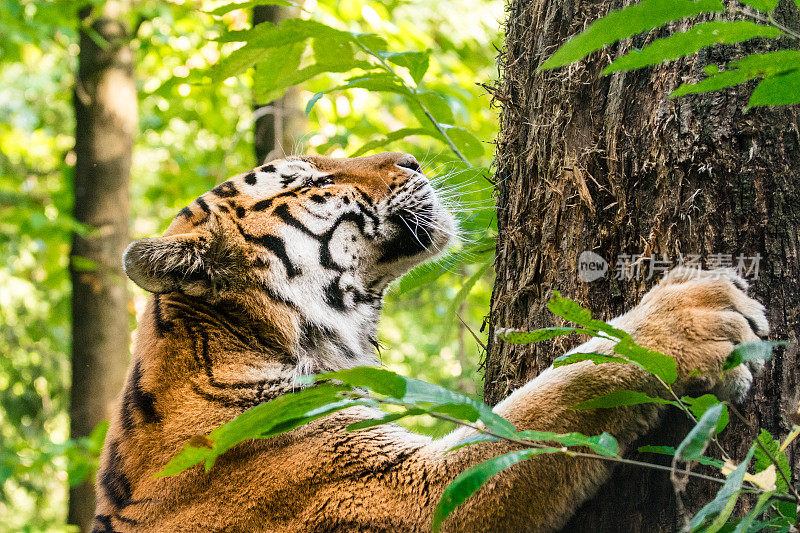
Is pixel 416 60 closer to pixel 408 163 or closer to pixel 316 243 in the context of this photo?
pixel 408 163

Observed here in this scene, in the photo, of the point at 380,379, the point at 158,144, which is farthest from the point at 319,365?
the point at 158,144

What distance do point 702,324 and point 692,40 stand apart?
3.13ft

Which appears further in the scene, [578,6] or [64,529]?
[64,529]

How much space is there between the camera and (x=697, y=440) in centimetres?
114

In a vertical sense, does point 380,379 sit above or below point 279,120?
below

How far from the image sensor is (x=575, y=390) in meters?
2.07

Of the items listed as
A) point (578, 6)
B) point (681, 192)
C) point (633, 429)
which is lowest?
point (633, 429)

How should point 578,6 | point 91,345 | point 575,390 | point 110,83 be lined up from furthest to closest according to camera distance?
point 110,83 → point 91,345 → point 578,6 → point 575,390

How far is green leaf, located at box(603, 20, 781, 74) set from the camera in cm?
128

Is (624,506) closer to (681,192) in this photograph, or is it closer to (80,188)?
(681,192)

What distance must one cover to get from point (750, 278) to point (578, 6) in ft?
3.59

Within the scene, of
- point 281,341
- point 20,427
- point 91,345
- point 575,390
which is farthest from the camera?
point 20,427

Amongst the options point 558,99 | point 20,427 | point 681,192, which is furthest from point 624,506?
point 20,427

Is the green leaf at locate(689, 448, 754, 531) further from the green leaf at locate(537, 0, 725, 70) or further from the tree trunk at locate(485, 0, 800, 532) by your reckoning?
the green leaf at locate(537, 0, 725, 70)
